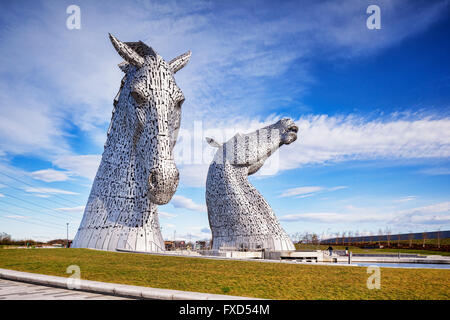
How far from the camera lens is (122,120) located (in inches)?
655

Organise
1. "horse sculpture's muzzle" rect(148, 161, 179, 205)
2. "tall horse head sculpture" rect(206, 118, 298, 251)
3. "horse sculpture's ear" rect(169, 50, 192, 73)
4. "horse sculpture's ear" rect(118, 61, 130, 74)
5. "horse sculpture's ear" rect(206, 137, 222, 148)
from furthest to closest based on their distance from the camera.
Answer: "horse sculpture's ear" rect(206, 137, 222, 148)
"tall horse head sculpture" rect(206, 118, 298, 251)
"horse sculpture's ear" rect(118, 61, 130, 74)
"horse sculpture's ear" rect(169, 50, 192, 73)
"horse sculpture's muzzle" rect(148, 161, 179, 205)

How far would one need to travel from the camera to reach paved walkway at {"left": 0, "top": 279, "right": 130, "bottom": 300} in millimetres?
5332

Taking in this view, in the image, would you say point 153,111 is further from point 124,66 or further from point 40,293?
point 40,293

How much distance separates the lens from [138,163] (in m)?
15.9

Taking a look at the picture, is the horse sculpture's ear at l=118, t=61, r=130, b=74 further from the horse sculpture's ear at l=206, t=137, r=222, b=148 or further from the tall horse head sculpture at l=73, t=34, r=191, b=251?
the horse sculpture's ear at l=206, t=137, r=222, b=148

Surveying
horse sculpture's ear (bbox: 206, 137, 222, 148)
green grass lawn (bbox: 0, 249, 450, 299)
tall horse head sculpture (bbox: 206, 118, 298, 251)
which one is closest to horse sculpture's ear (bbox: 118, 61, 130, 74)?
tall horse head sculpture (bbox: 206, 118, 298, 251)

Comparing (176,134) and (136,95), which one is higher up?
(136,95)

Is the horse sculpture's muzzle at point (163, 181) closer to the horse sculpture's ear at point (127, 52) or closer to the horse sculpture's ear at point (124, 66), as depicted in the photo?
the horse sculpture's ear at point (127, 52)

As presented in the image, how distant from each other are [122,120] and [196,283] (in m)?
11.6

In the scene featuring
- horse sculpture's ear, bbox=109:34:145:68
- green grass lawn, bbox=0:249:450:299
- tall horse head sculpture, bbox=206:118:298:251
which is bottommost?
green grass lawn, bbox=0:249:450:299

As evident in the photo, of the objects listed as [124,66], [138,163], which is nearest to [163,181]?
[138,163]

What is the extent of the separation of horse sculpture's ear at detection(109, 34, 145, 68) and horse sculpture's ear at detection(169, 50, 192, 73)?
1.54 metres
